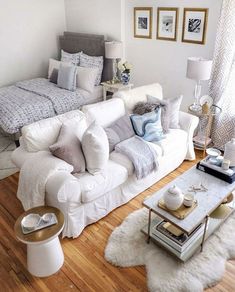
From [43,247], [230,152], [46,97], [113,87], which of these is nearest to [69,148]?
[43,247]

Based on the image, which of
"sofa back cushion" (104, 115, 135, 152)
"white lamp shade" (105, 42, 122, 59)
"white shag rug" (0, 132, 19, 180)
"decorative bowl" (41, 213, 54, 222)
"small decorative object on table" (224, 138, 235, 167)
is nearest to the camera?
"decorative bowl" (41, 213, 54, 222)

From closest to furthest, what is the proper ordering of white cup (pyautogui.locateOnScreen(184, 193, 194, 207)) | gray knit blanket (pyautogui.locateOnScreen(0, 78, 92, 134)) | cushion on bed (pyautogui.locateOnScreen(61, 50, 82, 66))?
white cup (pyautogui.locateOnScreen(184, 193, 194, 207))
gray knit blanket (pyautogui.locateOnScreen(0, 78, 92, 134))
cushion on bed (pyautogui.locateOnScreen(61, 50, 82, 66))

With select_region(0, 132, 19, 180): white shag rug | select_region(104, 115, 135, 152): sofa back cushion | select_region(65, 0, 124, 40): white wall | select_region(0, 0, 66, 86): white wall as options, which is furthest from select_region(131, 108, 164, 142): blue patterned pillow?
select_region(0, 0, 66, 86): white wall

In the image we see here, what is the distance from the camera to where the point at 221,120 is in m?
3.74

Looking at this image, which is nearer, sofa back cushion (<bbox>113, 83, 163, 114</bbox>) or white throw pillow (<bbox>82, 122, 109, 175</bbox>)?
white throw pillow (<bbox>82, 122, 109, 175</bbox>)

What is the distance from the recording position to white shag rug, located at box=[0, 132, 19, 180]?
3.42 m

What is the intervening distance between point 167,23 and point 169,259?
3.23 meters

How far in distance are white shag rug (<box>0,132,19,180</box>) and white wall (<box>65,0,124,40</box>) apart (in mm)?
2447

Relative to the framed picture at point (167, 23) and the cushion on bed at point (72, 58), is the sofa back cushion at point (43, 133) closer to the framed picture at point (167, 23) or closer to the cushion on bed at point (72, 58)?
the framed picture at point (167, 23)

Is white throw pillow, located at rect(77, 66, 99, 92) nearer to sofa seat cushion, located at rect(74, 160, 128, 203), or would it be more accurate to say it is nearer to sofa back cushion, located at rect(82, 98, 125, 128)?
sofa back cushion, located at rect(82, 98, 125, 128)

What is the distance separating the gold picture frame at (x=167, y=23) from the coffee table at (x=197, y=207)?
2283 mm

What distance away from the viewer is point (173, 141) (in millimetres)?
3186

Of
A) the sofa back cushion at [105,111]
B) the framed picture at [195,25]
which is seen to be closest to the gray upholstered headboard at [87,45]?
the framed picture at [195,25]

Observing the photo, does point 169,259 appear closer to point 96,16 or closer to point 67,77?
point 67,77
